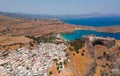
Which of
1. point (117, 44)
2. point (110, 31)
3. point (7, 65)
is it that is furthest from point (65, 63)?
point (110, 31)

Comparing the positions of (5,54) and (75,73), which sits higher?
(5,54)

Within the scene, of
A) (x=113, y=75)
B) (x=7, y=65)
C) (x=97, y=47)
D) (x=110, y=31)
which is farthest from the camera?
A: (x=110, y=31)

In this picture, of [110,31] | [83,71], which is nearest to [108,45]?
[83,71]

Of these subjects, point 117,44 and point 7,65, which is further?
point 117,44

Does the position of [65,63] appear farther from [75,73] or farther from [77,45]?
[77,45]

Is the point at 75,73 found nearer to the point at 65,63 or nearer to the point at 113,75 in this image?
the point at 65,63

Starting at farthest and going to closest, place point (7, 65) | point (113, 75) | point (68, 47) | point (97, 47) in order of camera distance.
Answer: point (97, 47), point (68, 47), point (113, 75), point (7, 65)
